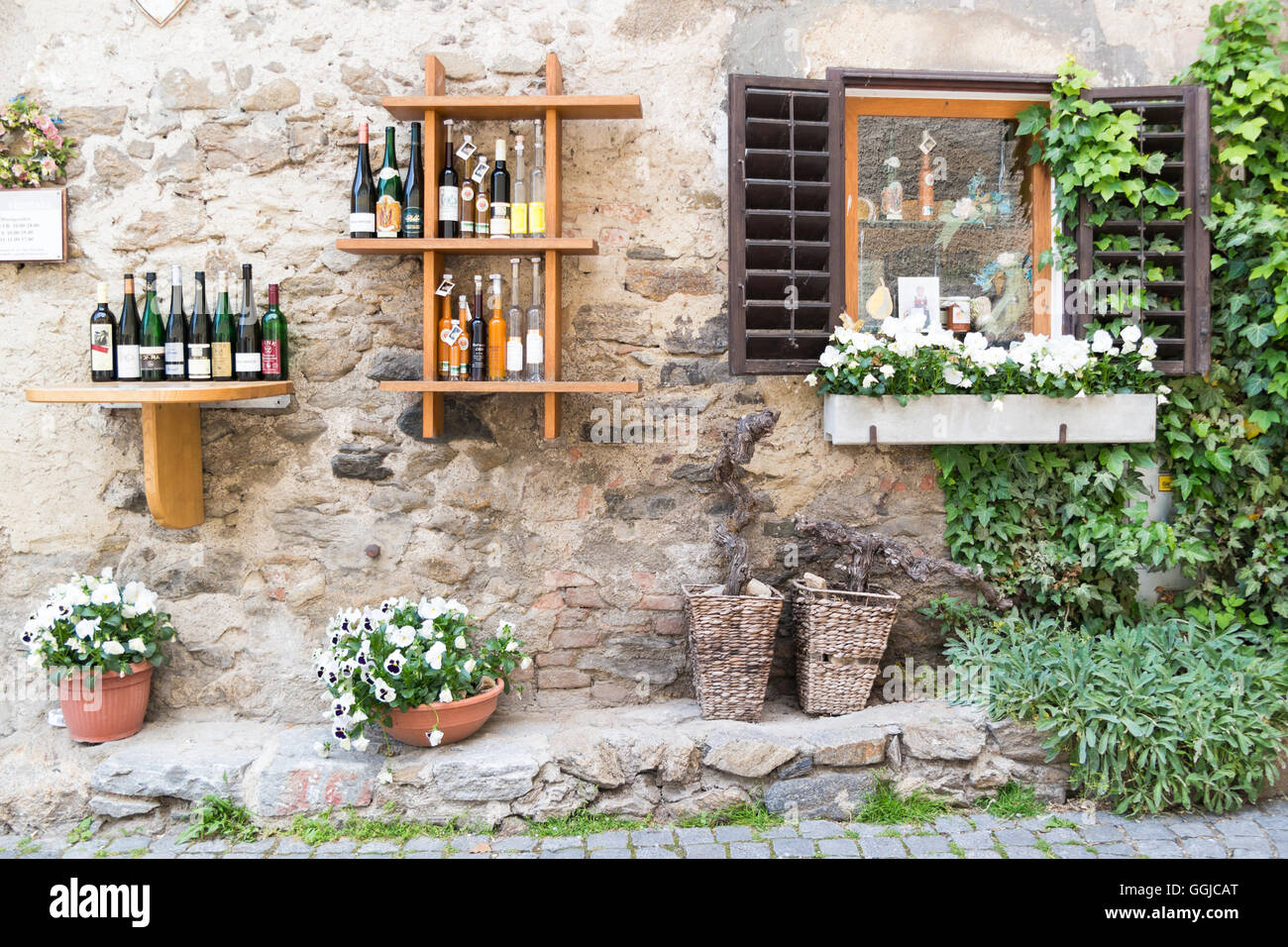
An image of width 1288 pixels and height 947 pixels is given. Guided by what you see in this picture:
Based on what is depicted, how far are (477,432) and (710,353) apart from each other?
3.19 ft

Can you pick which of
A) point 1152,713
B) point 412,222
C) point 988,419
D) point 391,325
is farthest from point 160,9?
point 1152,713

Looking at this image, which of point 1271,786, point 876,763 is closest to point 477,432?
point 876,763

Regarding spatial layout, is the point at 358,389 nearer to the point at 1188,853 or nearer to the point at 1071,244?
the point at 1071,244

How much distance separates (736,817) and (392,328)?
2.23 m

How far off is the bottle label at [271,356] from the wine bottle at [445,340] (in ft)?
2.05

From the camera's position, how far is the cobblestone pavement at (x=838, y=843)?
3.01 meters

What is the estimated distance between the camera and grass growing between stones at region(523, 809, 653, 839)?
10.4 ft

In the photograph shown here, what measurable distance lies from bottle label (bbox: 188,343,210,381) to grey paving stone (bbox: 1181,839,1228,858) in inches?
145

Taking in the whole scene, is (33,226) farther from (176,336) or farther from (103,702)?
(103,702)

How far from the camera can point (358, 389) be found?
3.76m

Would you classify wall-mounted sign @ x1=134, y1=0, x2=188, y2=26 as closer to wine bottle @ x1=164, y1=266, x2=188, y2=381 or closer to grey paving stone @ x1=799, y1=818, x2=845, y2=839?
wine bottle @ x1=164, y1=266, x2=188, y2=381

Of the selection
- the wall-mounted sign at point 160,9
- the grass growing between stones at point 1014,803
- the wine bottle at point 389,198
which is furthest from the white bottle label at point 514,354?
the grass growing between stones at point 1014,803

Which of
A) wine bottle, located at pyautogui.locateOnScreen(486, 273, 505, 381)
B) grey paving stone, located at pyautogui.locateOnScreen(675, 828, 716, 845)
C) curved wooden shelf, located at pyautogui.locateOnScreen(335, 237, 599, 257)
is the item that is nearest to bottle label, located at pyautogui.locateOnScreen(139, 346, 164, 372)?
curved wooden shelf, located at pyautogui.locateOnScreen(335, 237, 599, 257)

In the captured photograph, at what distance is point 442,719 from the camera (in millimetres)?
3264
